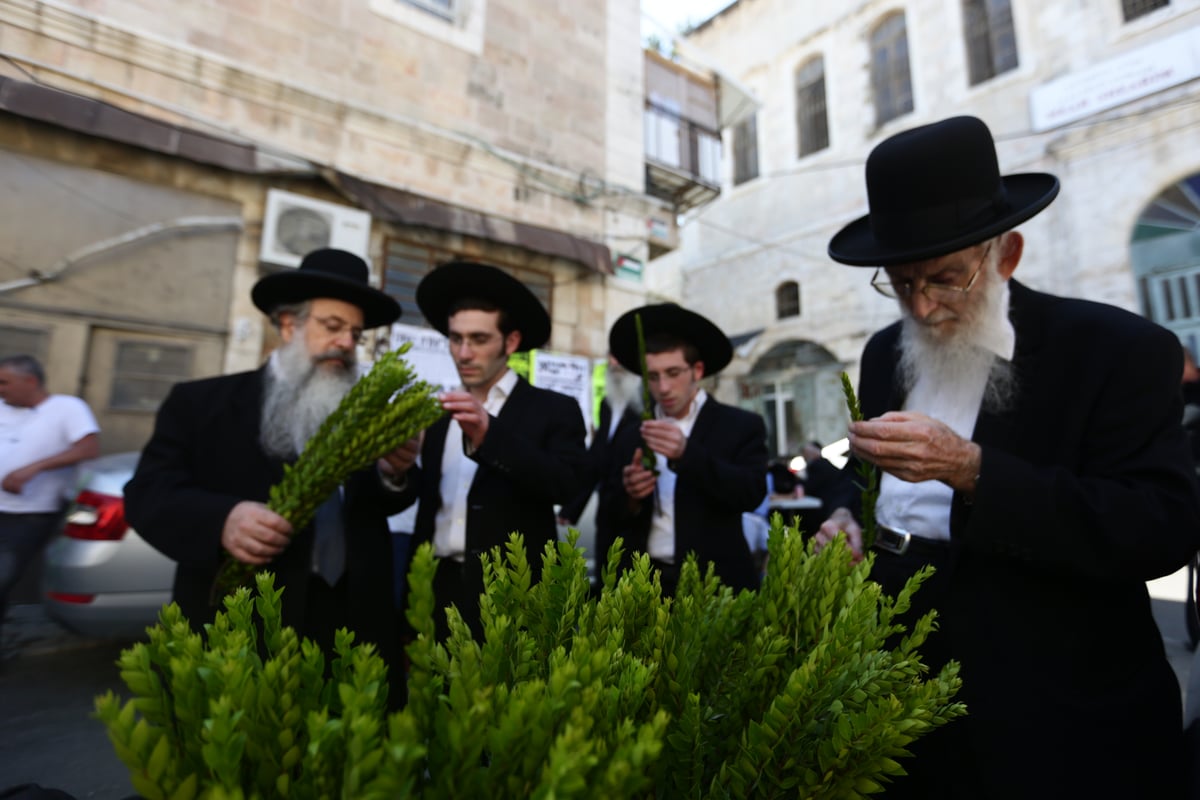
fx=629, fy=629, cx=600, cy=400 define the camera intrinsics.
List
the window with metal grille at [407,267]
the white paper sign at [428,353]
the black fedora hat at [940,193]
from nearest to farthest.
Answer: the black fedora hat at [940,193] → the white paper sign at [428,353] → the window with metal grille at [407,267]

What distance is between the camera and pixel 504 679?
59cm

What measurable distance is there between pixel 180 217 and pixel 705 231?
15634mm

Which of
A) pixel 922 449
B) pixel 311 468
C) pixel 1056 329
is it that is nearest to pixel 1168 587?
pixel 1056 329

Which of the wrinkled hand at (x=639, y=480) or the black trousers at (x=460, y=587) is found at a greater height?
the wrinkled hand at (x=639, y=480)

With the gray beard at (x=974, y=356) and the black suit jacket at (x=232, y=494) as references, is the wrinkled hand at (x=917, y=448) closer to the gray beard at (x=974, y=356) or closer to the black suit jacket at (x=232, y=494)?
the gray beard at (x=974, y=356)

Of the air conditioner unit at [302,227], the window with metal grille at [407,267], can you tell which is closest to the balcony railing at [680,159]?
the window with metal grille at [407,267]

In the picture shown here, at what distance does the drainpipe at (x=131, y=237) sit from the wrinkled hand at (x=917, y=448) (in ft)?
25.7

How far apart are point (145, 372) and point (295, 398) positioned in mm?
5822

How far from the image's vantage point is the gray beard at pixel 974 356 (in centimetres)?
140

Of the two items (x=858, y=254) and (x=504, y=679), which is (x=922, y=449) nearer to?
(x=858, y=254)

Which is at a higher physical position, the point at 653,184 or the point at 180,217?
the point at 653,184

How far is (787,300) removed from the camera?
1764 centimetres

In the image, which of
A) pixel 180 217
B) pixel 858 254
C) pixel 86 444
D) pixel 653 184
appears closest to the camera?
pixel 858 254

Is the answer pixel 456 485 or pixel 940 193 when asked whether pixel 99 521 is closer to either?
pixel 456 485
